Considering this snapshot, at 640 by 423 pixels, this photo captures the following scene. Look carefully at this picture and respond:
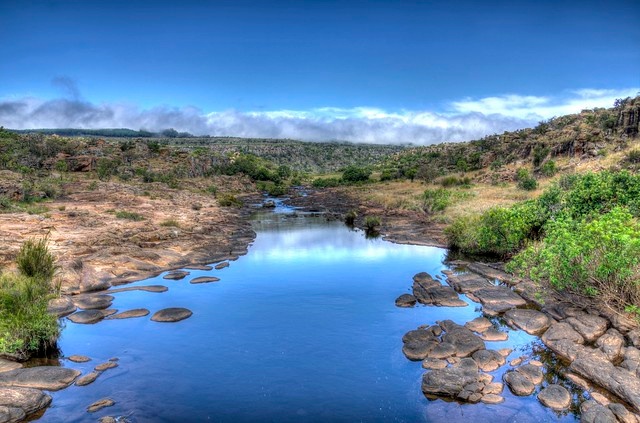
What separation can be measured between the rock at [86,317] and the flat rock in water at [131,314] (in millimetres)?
493

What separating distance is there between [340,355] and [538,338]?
7.47 meters

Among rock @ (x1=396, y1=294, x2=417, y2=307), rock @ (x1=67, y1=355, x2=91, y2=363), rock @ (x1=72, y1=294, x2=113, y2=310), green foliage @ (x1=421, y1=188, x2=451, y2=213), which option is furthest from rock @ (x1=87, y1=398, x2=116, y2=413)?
green foliage @ (x1=421, y1=188, x2=451, y2=213)

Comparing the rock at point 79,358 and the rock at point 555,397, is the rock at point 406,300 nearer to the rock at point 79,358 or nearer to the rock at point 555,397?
the rock at point 555,397

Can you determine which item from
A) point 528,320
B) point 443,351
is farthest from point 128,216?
point 528,320

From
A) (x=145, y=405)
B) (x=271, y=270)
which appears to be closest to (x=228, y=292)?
(x=271, y=270)

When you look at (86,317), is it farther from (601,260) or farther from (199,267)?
(601,260)

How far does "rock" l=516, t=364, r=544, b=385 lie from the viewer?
1368 cm

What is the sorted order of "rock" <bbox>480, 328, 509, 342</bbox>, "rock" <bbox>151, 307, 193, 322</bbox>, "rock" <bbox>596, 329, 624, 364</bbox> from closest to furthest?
"rock" <bbox>596, 329, 624, 364</bbox>, "rock" <bbox>480, 328, 509, 342</bbox>, "rock" <bbox>151, 307, 193, 322</bbox>

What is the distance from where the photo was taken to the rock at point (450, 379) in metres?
13.3

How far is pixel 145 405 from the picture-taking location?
507 inches

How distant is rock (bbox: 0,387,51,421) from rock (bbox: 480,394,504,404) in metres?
12.3

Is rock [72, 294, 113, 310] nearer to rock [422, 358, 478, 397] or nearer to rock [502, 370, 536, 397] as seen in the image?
rock [422, 358, 478, 397]

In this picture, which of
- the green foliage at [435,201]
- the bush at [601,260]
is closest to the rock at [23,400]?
the bush at [601,260]

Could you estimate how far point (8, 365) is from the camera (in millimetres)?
14328
